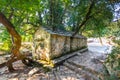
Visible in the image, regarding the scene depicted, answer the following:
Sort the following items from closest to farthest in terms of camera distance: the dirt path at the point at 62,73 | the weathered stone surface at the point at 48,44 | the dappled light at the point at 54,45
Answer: the dappled light at the point at 54,45 → the dirt path at the point at 62,73 → the weathered stone surface at the point at 48,44

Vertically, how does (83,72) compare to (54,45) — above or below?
below

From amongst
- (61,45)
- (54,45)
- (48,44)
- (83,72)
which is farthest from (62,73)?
(61,45)

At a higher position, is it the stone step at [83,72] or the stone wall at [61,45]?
the stone wall at [61,45]

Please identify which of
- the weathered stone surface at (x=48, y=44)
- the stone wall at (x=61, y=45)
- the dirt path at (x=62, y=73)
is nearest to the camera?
the dirt path at (x=62, y=73)

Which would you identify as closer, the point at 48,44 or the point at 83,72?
the point at 83,72

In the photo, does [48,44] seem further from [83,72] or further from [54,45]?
[83,72]

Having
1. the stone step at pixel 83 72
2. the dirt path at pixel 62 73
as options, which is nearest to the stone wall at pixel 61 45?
the stone step at pixel 83 72

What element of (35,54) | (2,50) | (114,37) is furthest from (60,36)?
(2,50)

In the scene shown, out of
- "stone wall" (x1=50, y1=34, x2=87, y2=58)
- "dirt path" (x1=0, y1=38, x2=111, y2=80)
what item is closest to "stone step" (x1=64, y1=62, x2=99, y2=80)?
"dirt path" (x1=0, y1=38, x2=111, y2=80)

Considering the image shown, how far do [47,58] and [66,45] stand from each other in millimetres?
2480

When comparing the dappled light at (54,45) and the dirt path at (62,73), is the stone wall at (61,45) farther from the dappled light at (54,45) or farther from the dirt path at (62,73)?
the dirt path at (62,73)

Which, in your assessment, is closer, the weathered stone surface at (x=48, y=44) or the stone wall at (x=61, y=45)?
the weathered stone surface at (x=48, y=44)

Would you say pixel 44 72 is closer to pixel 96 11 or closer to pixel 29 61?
pixel 29 61

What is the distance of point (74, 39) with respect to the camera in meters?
12.7
